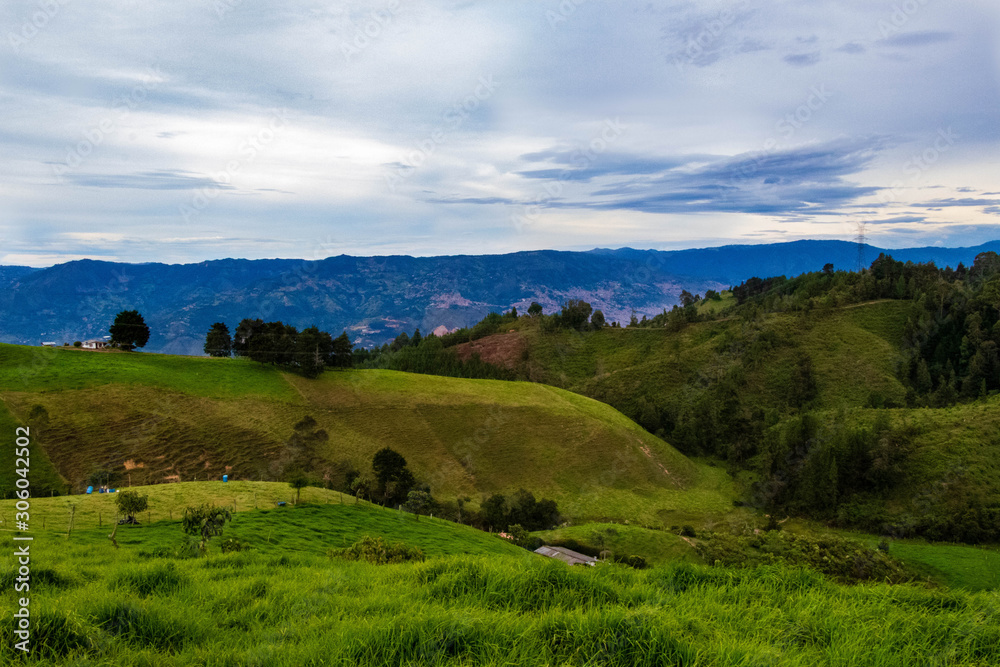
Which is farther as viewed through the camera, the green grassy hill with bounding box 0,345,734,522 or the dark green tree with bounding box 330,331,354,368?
the dark green tree with bounding box 330,331,354,368

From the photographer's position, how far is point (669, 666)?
477 centimetres

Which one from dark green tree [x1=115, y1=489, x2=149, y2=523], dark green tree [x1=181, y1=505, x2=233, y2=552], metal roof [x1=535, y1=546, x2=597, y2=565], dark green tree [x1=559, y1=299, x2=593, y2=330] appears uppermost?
dark green tree [x1=559, y1=299, x2=593, y2=330]

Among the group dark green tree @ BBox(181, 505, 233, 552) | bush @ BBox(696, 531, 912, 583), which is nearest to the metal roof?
bush @ BBox(696, 531, 912, 583)

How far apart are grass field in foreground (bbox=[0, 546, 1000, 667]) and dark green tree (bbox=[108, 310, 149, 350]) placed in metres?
103

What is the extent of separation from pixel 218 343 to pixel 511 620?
109 metres

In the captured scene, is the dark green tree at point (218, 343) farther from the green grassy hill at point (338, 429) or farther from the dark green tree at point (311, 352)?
the dark green tree at point (311, 352)

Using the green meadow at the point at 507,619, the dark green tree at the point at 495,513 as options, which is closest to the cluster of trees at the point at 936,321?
the dark green tree at the point at 495,513

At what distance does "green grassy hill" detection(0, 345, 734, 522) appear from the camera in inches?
2680

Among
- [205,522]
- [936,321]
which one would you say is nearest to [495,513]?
[205,522]

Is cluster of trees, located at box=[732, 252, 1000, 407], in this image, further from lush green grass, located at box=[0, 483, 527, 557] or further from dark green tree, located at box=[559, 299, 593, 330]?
lush green grass, located at box=[0, 483, 527, 557]

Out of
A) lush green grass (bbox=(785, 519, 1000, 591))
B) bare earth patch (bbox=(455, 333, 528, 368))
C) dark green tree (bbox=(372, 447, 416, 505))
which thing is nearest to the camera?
lush green grass (bbox=(785, 519, 1000, 591))

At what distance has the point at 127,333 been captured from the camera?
92.9 meters

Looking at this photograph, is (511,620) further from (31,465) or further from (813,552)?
(31,465)

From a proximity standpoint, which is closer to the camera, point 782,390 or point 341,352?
point 341,352
